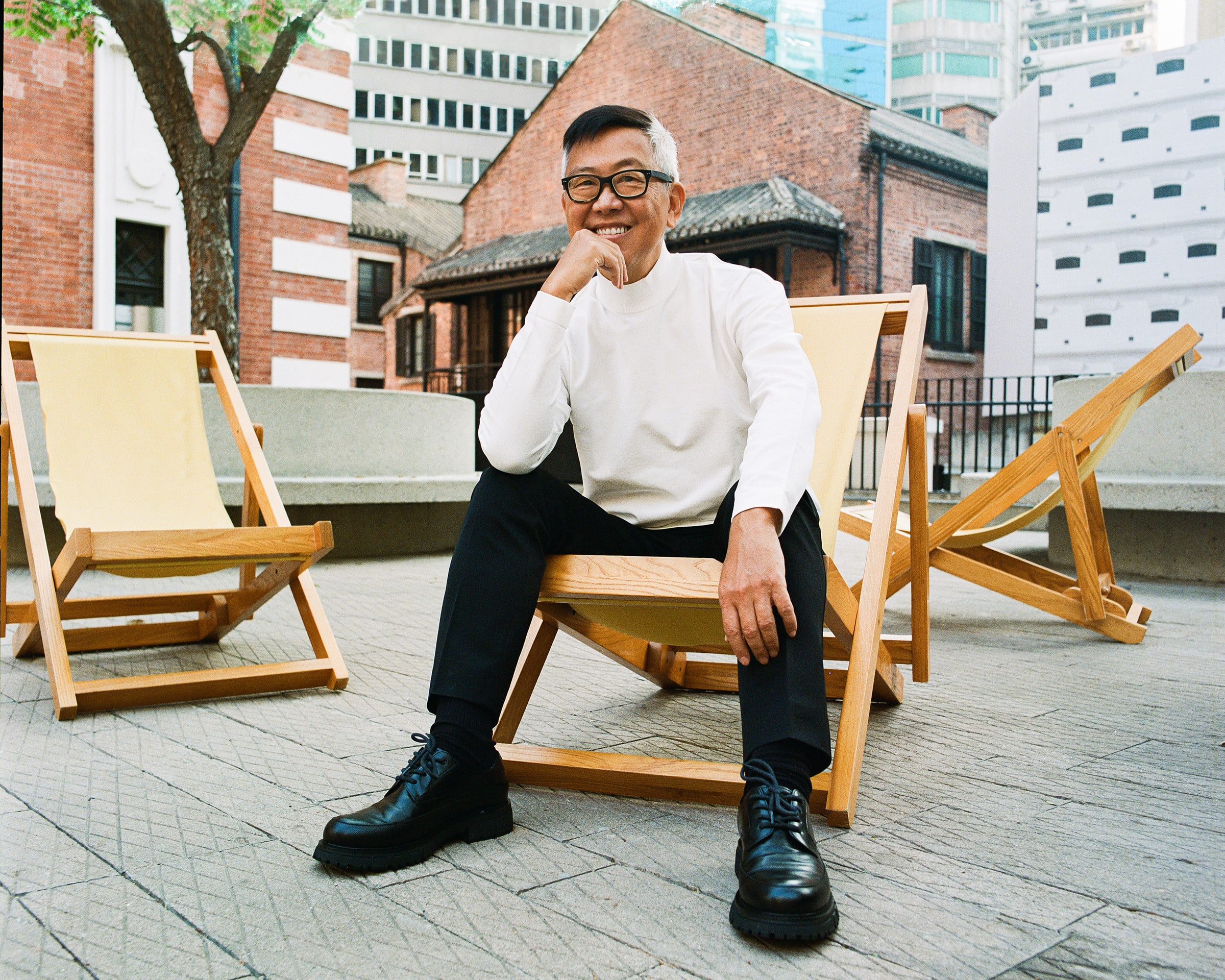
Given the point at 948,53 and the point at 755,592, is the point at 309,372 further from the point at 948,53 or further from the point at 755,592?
the point at 948,53

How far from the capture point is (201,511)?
3.52m

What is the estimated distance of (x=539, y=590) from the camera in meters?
1.92

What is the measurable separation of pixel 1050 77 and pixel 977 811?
13.3m

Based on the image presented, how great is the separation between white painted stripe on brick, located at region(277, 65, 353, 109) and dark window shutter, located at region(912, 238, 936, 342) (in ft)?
29.6

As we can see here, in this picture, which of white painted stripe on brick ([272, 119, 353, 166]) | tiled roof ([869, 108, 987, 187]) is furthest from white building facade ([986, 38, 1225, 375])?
white painted stripe on brick ([272, 119, 353, 166])

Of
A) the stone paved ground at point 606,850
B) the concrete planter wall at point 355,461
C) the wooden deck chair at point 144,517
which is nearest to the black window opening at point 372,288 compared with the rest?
the concrete planter wall at point 355,461

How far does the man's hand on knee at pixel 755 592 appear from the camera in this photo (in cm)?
165

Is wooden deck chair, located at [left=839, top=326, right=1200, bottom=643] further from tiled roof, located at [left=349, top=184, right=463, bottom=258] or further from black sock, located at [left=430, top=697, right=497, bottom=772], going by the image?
tiled roof, located at [left=349, top=184, right=463, bottom=258]

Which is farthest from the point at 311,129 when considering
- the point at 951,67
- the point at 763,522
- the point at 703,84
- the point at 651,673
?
the point at 951,67

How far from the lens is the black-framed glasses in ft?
6.77

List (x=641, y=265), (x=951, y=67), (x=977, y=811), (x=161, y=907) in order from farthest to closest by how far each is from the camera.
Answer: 1. (x=951, y=67)
2. (x=641, y=265)
3. (x=977, y=811)
4. (x=161, y=907)

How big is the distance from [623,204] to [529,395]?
43cm

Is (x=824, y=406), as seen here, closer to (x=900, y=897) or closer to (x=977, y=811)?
(x=977, y=811)

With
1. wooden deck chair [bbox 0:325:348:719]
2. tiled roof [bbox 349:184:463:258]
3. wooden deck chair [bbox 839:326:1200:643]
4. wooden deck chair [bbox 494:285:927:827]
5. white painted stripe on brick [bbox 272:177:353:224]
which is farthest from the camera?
tiled roof [bbox 349:184:463:258]
